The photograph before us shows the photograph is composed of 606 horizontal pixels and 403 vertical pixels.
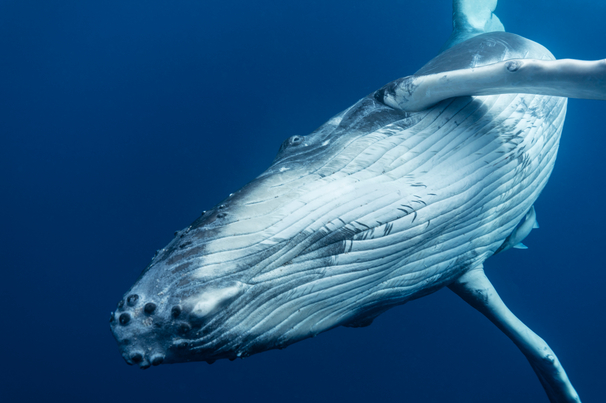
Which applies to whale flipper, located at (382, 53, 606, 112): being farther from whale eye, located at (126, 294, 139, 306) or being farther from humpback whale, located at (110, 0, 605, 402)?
whale eye, located at (126, 294, 139, 306)

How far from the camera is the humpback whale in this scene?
6.98 feet

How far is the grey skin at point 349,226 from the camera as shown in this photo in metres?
2.12

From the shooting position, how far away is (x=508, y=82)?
259 centimetres

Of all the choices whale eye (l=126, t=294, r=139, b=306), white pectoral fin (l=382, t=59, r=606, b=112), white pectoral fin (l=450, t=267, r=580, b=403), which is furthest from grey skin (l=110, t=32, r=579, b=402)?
white pectoral fin (l=450, t=267, r=580, b=403)

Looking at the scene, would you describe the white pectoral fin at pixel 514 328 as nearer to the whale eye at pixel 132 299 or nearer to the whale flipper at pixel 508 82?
the whale flipper at pixel 508 82

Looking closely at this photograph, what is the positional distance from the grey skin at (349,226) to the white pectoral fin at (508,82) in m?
0.12

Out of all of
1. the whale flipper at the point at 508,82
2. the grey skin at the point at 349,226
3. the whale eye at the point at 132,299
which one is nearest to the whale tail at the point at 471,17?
the grey skin at the point at 349,226

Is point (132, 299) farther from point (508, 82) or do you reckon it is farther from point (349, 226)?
point (508, 82)

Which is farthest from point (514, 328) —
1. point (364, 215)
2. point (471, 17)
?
point (471, 17)

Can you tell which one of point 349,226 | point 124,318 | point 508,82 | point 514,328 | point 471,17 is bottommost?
point 514,328

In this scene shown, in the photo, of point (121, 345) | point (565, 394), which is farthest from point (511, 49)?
point (121, 345)

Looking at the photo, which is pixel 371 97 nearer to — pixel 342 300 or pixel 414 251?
pixel 414 251

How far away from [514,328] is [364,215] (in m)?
2.66

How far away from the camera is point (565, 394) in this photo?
14.2 ft
